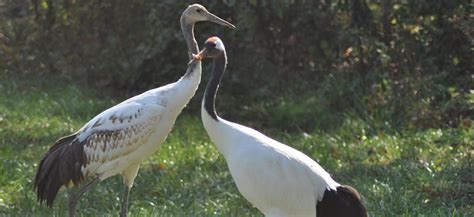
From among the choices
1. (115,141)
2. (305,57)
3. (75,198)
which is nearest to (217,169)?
(115,141)

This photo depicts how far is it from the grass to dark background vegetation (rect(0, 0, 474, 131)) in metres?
0.46

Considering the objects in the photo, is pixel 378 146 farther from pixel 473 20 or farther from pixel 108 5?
pixel 108 5

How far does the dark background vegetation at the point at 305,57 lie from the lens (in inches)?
444

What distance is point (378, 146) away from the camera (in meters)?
10.0

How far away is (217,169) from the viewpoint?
31.0ft

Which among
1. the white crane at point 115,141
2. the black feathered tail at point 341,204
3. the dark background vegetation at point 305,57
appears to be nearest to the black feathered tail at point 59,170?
the white crane at point 115,141

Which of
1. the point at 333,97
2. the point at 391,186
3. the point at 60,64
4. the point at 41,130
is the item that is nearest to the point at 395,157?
the point at 391,186

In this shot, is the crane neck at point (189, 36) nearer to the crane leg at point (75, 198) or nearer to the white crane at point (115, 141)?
the white crane at point (115, 141)

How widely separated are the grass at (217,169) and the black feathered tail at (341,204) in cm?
115

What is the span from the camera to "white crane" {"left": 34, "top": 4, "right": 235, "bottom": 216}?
7.65 meters

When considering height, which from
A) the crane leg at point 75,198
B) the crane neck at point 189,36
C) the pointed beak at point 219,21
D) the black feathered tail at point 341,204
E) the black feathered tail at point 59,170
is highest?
the pointed beak at point 219,21

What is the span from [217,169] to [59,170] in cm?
208

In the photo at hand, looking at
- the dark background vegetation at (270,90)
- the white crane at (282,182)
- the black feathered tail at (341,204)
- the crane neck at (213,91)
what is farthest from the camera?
the dark background vegetation at (270,90)

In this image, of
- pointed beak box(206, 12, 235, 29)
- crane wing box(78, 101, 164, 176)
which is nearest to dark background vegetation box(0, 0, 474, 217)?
crane wing box(78, 101, 164, 176)
